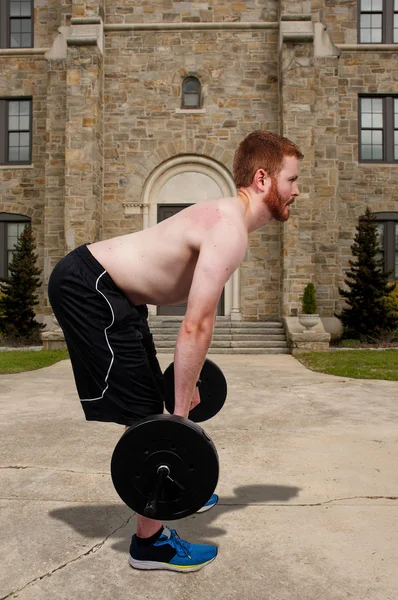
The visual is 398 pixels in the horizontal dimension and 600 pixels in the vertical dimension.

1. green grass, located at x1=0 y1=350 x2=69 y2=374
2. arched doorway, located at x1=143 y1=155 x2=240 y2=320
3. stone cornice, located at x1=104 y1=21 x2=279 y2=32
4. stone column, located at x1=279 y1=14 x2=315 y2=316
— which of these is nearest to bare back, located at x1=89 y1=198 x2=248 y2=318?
green grass, located at x1=0 y1=350 x2=69 y2=374

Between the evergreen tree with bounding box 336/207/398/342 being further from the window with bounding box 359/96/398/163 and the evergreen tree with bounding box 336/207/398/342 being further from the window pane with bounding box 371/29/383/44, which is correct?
the window pane with bounding box 371/29/383/44

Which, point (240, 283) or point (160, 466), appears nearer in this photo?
point (160, 466)

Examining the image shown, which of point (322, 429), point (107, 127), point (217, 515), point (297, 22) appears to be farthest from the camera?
point (107, 127)

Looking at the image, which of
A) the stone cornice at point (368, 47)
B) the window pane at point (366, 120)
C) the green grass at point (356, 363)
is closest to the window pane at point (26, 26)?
the stone cornice at point (368, 47)

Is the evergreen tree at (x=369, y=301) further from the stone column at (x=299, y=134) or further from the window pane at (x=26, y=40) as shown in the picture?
the window pane at (x=26, y=40)

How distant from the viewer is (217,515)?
2834 mm

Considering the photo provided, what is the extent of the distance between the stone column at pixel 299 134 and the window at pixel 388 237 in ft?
9.66

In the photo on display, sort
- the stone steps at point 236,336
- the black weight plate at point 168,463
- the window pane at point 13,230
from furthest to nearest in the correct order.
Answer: the window pane at point 13,230 → the stone steps at point 236,336 → the black weight plate at point 168,463

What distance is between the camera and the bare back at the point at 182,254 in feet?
6.63

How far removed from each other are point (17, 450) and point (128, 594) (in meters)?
2.29

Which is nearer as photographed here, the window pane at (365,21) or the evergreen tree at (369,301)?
the evergreen tree at (369,301)

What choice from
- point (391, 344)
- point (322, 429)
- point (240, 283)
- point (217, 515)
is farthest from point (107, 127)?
point (217, 515)

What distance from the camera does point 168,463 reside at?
2.00 m

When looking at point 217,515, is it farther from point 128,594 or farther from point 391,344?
point 391,344
